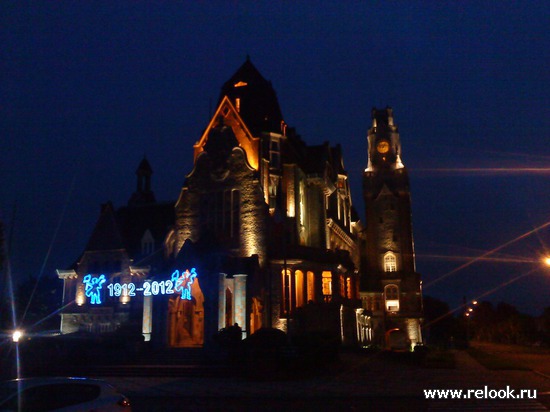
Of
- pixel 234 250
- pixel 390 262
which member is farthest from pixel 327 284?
pixel 390 262

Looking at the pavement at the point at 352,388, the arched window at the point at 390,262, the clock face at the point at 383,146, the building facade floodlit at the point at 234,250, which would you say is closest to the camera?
the pavement at the point at 352,388

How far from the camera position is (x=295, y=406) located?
63.5 feet

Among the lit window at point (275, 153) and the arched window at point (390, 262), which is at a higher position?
the lit window at point (275, 153)

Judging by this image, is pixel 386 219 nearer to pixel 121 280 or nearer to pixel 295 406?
pixel 121 280

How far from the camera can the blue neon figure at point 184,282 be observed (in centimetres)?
4192

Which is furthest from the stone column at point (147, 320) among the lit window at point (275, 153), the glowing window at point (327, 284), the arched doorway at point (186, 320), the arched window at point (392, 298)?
the arched window at point (392, 298)

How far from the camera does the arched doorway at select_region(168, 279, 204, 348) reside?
149ft

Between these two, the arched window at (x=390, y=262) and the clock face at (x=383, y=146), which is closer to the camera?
the arched window at (x=390, y=262)

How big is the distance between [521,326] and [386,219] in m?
52.2

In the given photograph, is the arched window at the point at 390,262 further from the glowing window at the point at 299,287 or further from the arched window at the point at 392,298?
the glowing window at the point at 299,287

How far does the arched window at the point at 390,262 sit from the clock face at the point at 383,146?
49.8 feet

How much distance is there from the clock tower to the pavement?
3366 centimetres

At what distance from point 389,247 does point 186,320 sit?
33361 mm

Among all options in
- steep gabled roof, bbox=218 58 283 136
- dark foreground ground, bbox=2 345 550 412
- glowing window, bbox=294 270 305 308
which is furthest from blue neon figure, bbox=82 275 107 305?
steep gabled roof, bbox=218 58 283 136
